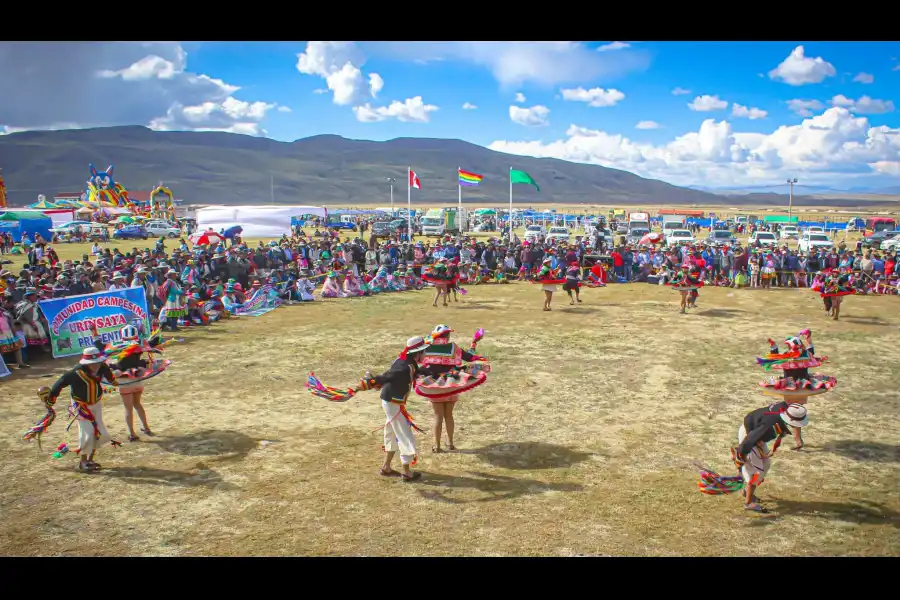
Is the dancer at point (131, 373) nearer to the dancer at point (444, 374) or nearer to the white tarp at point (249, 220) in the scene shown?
the dancer at point (444, 374)

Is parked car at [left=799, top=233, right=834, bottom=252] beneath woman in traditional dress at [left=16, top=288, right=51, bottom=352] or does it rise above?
above

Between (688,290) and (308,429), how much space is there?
548 inches

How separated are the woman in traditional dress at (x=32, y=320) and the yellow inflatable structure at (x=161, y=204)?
176 ft

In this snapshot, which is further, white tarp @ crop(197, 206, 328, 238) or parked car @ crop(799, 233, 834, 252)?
white tarp @ crop(197, 206, 328, 238)

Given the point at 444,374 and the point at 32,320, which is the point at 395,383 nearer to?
the point at 444,374

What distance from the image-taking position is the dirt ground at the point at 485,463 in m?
7.08

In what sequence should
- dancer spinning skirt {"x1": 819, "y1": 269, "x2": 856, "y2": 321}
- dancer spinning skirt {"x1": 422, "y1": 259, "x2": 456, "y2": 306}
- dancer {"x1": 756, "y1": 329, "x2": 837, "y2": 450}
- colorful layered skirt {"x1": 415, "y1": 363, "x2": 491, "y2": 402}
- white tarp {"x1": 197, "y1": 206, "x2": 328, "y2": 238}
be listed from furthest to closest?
white tarp {"x1": 197, "y1": 206, "x2": 328, "y2": 238}
dancer spinning skirt {"x1": 422, "y1": 259, "x2": 456, "y2": 306}
dancer spinning skirt {"x1": 819, "y1": 269, "x2": 856, "y2": 321}
dancer {"x1": 756, "y1": 329, "x2": 837, "y2": 450}
colorful layered skirt {"x1": 415, "y1": 363, "x2": 491, "y2": 402}

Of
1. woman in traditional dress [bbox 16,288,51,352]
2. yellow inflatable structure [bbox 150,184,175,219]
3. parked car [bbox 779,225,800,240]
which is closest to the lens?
woman in traditional dress [bbox 16,288,51,352]

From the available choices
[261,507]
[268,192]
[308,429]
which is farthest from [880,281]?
[268,192]

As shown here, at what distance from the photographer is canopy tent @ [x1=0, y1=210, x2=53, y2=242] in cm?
4112

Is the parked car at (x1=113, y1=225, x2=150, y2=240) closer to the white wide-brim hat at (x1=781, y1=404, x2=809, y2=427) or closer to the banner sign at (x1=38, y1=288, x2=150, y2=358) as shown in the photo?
the banner sign at (x1=38, y1=288, x2=150, y2=358)

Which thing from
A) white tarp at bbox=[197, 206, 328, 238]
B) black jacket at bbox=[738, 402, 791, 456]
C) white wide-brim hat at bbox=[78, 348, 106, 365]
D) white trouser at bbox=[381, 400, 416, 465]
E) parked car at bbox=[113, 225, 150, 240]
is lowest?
white trouser at bbox=[381, 400, 416, 465]

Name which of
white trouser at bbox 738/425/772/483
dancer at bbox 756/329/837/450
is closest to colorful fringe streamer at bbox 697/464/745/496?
white trouser at bbox 738/425/772/483

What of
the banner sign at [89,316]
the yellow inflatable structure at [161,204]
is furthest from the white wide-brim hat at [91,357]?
the yellow inflatable structure at [161,204]
